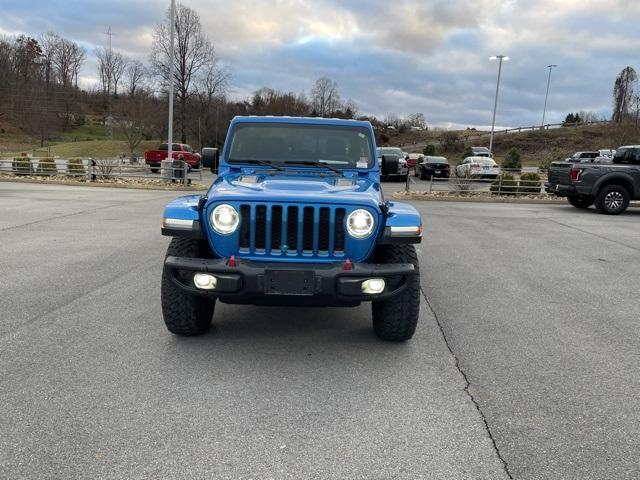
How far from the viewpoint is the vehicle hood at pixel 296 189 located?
3787 mm

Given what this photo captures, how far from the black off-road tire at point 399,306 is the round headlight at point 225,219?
1.17 metres

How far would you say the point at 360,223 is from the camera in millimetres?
3822

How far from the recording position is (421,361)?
160 inches

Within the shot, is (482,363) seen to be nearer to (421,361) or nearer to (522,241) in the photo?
(421,361)

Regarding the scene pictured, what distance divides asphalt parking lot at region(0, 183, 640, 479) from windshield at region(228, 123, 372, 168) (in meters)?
1.52

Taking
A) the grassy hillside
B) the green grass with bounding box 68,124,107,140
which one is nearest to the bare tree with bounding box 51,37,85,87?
the green grass with bounding box 68,124,107,140

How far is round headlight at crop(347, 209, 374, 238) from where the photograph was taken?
3.81 m

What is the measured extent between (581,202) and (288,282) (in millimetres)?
15961

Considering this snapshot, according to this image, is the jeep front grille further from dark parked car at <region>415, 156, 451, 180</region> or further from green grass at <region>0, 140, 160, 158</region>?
green grass at <region>0, 140, 160, 158</region>

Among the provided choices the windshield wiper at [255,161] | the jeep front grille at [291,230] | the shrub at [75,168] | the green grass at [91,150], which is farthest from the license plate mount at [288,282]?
the green grass at [91,150]

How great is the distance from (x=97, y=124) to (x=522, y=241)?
296 feet

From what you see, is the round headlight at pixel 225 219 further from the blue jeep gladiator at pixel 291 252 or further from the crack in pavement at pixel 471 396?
the crack in pavement at pixel 471 396

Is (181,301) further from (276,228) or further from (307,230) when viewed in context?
(307,230)

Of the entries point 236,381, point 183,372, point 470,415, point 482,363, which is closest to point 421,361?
point 482,363
